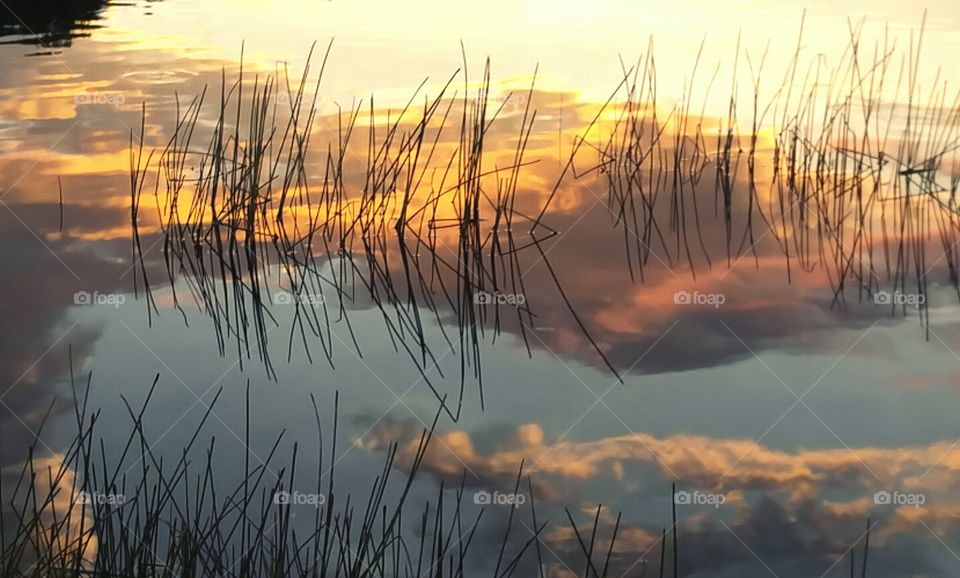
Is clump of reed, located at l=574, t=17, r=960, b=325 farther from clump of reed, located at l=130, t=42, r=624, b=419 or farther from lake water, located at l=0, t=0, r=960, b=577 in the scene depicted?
clump of reed, located at l=130, t=42, r=624, b=419

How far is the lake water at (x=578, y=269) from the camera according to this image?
235 centimetres

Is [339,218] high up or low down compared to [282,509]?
up

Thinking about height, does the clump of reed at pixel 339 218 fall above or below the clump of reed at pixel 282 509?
above

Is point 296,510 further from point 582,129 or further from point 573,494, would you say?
point 582,129

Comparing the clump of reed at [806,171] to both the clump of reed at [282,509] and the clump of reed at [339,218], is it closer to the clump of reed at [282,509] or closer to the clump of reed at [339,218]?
the clump of reed at [339,218]

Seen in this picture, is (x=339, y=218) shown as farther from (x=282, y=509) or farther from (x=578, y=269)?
(x=282, y=509)

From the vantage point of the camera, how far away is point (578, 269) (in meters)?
2.37

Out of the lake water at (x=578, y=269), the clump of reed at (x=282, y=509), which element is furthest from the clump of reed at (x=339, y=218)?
the clump of reed at (x=282, y=509)

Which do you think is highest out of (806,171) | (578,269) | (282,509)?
(806,171)

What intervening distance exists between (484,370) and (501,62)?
0.73m

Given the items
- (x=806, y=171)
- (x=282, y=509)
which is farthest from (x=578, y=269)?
(x=282, y=509)

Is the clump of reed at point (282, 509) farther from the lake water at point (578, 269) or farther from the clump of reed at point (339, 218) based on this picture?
the clump of reed at point (339, 218)

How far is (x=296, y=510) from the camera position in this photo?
243cm

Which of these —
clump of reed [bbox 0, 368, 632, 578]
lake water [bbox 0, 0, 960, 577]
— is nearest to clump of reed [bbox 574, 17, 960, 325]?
lake water [bbox 0, 0, 960, 577]
